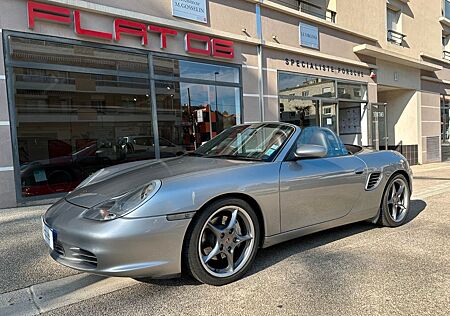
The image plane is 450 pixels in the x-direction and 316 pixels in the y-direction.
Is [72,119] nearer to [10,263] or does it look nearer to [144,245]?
[10,263]

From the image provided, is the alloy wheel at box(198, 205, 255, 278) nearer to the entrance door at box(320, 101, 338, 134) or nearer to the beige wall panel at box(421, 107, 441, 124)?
the entrance door at box(320, 101, 338, 134)

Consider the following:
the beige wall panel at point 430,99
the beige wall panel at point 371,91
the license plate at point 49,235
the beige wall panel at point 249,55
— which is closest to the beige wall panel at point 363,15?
the beige wall panel at point 371,91

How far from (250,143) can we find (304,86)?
7124 millimetres

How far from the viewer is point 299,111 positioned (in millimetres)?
10266

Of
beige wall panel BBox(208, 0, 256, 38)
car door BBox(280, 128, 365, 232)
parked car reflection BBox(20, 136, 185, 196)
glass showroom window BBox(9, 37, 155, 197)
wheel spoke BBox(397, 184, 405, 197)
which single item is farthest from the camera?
beige wall panel BBox(208, 0, 256, 38)

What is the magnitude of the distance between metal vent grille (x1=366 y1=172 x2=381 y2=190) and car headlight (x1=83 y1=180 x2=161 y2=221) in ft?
8.73

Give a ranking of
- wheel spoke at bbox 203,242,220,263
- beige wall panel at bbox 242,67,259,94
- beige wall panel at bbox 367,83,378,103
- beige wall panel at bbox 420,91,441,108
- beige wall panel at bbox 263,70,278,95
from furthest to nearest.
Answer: beige wall panel at bbox 420,91,441,108 → beige wall panel at bbox 367,83,378,103 → beige wall panel at bbox 263,70,278,95 → beige wall panel at bbox 242,67,259,94 → wheel spoke at bbox 203,242,220,263

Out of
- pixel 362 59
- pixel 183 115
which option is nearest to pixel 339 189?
pixel 183 115

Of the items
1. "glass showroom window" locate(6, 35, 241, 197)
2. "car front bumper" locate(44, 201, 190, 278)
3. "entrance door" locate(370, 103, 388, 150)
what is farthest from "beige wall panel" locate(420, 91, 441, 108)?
"car front bumper" locate(44, 201, 190, 278)

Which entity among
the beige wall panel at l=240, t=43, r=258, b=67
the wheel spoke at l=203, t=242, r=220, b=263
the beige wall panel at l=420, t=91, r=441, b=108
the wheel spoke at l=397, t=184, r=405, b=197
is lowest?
the wheel spoke at l=203, t=242, r=220, b=263

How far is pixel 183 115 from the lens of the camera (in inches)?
316

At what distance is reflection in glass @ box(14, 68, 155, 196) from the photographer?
6113 mm

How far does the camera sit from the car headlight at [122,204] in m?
2.51

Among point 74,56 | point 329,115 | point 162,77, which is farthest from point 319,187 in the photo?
point 329,115
